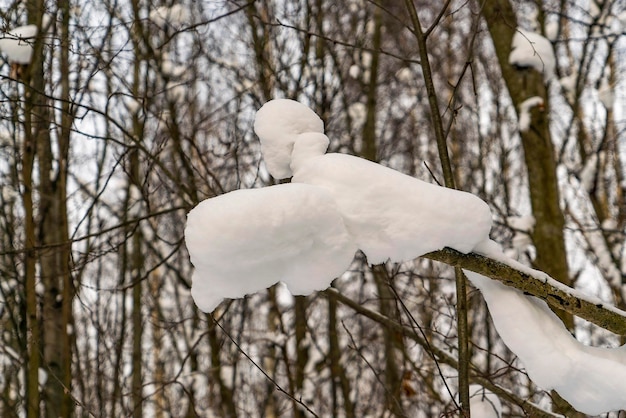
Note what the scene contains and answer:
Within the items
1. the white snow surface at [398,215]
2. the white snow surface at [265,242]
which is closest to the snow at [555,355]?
the white snow surface at [398,215]

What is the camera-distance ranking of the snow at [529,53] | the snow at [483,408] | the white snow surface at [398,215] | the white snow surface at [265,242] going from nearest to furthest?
the white snow surface at [265,242], the white snow surface at [398,215], the snow at [483,408], the snow at [529,53]

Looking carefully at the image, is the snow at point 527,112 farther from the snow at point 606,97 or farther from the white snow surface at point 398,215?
the snow at point 606,97

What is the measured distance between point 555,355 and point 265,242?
28.8 inches

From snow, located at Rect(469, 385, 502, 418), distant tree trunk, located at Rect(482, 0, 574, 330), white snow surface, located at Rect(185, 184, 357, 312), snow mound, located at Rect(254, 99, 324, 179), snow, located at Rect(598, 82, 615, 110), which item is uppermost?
snow, located at Rect(598, 82, 615, 110)

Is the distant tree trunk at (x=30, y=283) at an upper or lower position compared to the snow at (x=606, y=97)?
lower

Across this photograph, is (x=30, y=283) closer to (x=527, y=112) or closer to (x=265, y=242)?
(x=265, y=242)

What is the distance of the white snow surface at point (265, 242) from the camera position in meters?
1.08

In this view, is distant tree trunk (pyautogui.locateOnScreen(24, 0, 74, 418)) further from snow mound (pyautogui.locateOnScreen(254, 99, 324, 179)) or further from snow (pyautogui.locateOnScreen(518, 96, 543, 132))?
snow (pyautogui.locateOnScreen(518, 96, 543, 132))

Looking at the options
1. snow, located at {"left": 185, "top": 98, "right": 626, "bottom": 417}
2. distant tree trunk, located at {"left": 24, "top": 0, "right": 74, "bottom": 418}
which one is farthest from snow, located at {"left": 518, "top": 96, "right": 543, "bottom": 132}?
distant tree trunk, located at {"left": 24, "top": 0, "right": 74, "bottom": 418}

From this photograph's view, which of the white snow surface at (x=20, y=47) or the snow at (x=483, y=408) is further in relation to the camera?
the white snow surface at (x=20, y=47)

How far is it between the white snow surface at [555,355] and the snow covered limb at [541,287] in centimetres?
7

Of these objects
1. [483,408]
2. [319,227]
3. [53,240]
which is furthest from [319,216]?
[53,240]

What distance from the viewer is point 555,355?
1.29 m

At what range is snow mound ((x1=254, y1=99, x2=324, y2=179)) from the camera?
1.41 metres
